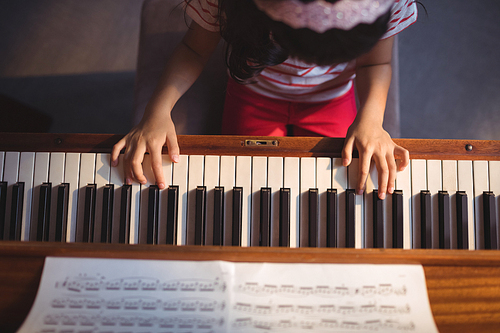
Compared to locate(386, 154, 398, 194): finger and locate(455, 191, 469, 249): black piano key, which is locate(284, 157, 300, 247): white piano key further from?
locate(455, 191, 469, 249): black piano key

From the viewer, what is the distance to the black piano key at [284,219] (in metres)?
Answer: 0.55

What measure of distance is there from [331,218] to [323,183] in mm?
77


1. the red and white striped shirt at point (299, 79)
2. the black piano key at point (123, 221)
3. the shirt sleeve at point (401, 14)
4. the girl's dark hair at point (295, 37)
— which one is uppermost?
the shirt sleeve at point (401, 14)

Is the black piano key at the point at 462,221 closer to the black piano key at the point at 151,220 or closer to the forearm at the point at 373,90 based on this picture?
the forearm at the point at 373,90

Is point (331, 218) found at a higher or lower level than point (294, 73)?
lower

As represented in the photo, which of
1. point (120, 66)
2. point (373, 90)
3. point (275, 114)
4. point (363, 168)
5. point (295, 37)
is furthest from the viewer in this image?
point (120, 66)

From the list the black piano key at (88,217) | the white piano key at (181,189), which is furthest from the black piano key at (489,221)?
the black piano key at (88,217)

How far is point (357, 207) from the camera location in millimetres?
561

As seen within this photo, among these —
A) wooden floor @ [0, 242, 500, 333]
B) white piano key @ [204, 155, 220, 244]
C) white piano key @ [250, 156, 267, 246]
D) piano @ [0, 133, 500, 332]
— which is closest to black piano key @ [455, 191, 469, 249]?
piano @ [0, 133, 500, 332]

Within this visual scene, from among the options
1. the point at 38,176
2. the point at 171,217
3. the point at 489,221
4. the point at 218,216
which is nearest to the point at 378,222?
the point at 489,221

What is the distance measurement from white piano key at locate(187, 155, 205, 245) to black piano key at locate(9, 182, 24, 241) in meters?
0.38

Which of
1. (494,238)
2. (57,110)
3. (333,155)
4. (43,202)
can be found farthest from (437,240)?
(57,110)

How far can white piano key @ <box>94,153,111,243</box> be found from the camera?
22.6 inches

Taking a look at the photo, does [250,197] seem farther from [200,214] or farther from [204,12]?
[204,12]
